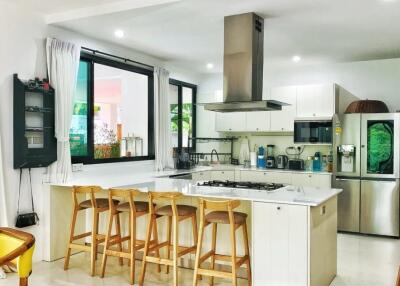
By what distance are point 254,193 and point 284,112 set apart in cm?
323

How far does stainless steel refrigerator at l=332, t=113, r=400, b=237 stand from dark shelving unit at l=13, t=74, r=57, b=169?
4.11 metres

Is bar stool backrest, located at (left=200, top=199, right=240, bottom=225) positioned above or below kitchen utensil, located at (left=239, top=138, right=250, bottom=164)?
below

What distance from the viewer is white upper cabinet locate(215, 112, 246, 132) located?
7.09 m

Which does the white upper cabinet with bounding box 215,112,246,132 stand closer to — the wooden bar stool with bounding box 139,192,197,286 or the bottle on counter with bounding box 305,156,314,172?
the bottle on counter with bounding box 305,156,314,172

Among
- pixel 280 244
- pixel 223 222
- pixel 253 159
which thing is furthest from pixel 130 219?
pixel 253 159

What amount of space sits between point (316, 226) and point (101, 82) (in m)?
4.16

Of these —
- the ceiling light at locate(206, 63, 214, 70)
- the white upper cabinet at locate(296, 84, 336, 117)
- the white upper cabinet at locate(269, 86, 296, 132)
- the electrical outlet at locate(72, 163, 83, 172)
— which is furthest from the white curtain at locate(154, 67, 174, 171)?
the white upper cabinet at locate(296, 84, 336, 117)

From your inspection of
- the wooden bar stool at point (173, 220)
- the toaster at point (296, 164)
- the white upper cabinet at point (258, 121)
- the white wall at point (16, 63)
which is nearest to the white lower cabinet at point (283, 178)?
the toaster at point (296, 164)

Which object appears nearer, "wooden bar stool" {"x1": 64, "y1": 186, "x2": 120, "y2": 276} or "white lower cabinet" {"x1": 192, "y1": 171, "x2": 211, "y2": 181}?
"wooden bar stool" {"x1": 64, "y1": 186, "x2": 120, "y2": 276}

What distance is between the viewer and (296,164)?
6.48m

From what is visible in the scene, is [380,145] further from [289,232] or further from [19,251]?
[19,251]

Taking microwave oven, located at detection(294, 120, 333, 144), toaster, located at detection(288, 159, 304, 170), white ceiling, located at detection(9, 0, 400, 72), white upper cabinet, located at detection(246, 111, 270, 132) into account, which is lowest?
toaster, located at detection(288, 159, 304, 170)

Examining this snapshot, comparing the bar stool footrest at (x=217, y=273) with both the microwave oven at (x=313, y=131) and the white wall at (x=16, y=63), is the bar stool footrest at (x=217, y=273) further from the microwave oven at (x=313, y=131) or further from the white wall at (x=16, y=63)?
the microwave oven at (x=313, y=131)

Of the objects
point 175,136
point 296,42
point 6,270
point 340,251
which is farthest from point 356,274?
point 175,136
